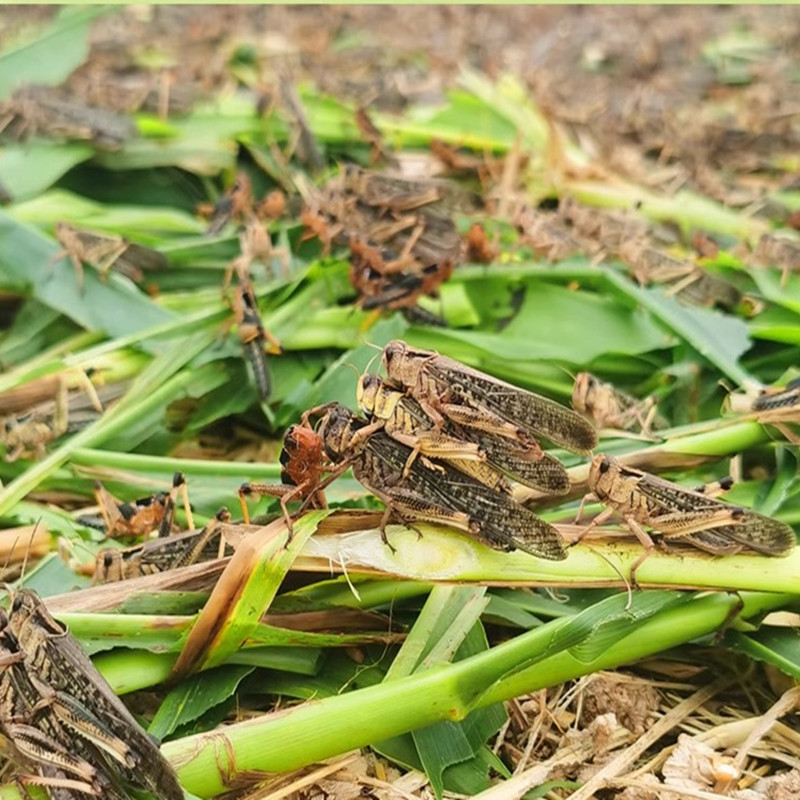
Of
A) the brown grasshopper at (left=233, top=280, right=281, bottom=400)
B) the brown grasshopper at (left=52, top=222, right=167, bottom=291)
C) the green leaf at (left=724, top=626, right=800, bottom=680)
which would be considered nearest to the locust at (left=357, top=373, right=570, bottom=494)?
the green leaf at (left=724, top=626, right=800, bottom=680)

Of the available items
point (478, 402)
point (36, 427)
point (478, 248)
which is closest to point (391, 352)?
point (478, 402)

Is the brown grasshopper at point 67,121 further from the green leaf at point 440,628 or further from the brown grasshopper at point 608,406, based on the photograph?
the green leaf at point 440,628

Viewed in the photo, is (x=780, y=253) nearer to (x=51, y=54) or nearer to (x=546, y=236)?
(x=546, y=236)

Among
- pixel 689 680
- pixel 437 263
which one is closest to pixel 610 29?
pixel 437 263

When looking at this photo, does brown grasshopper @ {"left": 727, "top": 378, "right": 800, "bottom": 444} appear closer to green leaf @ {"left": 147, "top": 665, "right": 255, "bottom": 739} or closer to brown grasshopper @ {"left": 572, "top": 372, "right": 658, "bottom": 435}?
brown grasshopper @ {"left": 572, "top": 372, "right": 658, "bottom": 435}

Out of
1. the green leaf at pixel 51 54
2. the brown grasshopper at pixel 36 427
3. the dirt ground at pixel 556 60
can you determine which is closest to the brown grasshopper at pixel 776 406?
the brown grasshopper at pixel 36 427

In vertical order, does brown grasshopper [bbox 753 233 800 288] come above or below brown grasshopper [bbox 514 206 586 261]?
below
